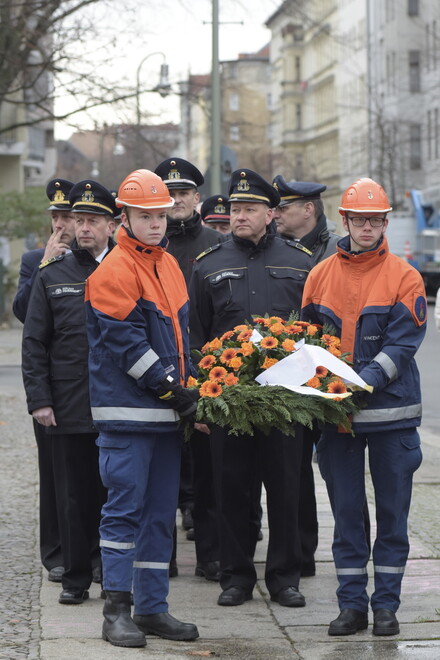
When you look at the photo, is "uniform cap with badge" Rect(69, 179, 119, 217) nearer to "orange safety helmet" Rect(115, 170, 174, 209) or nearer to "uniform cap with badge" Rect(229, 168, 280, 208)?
"uniform cap with badge" Rect(229, 168, 280, 208)

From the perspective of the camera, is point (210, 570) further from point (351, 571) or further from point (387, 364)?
point (387, 364)

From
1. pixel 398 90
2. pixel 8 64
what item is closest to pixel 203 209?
pixel 8 64

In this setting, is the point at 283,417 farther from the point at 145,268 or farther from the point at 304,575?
the point at 304,575

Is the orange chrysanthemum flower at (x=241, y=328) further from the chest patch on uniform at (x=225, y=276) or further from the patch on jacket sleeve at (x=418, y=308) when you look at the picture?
the patch on jacket sleeve at (x=418, y=308)

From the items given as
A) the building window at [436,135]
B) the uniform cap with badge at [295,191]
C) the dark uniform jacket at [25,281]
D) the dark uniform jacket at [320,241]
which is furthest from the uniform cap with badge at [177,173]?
the building window at [436,135]

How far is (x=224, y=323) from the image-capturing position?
7266mm

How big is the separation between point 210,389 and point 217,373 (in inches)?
5.8

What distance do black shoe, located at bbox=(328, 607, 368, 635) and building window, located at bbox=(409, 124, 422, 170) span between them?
63342mm

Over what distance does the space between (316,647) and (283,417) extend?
1033mm

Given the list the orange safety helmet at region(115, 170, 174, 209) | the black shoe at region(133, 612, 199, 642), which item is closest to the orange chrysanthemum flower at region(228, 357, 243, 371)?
the orange safety helmet at region(115, 170, 174, 209)

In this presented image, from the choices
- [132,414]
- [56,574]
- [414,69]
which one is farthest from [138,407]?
[414,69]

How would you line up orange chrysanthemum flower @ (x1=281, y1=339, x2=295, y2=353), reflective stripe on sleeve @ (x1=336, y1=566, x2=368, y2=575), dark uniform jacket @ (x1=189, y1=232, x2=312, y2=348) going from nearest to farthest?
1. reflective stripe on sleeve @ (x1=336, y1=566, x2=368, y2=575)
2. orange chrysanthemum flower @ (x1=281, y1=339, x2=295, y2=353)
3. dark uniform jacket @ (x1=189, y1=232, x2=312, y2=348)

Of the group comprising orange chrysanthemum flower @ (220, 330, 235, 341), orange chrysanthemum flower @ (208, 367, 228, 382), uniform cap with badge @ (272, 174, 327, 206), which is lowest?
orange chrysanthemum flower @ (208, 367, 228, 382)

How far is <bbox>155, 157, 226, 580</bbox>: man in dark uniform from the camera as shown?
7.57 m
